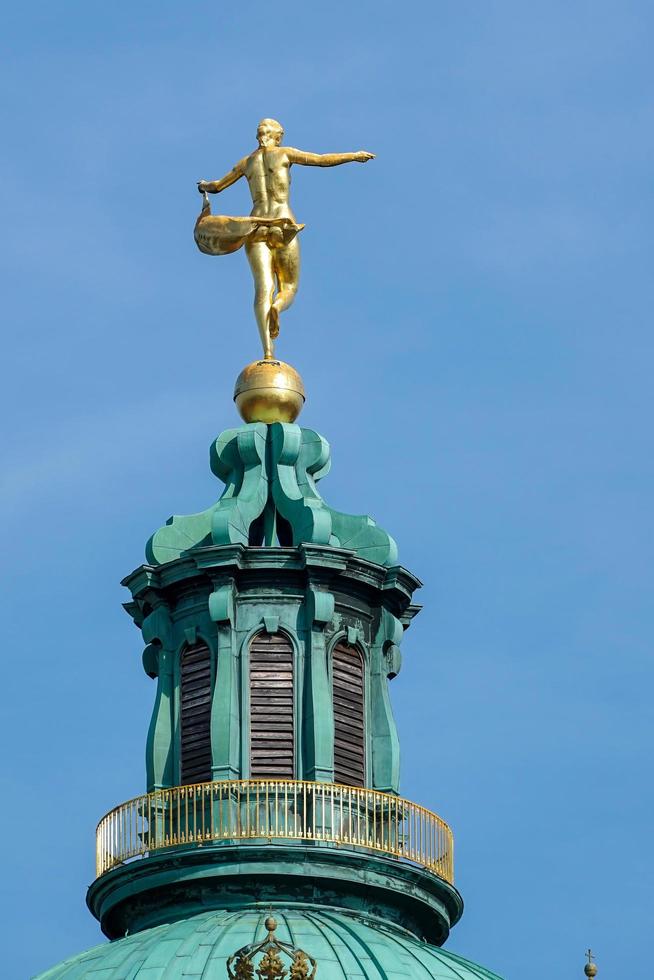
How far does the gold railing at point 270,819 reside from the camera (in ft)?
257

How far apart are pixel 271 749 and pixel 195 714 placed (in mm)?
1915

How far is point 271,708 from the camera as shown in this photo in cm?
8050

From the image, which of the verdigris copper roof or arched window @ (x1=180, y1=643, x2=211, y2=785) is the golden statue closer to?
arched window @ (x1=180, y1=643, x2=211, y2=785)

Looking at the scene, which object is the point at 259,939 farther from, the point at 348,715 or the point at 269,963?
the point at 348,715

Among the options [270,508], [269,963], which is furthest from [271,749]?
[269,963]

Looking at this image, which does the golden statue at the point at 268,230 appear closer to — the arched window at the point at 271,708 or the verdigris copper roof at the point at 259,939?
the arched window at the point at 271,708

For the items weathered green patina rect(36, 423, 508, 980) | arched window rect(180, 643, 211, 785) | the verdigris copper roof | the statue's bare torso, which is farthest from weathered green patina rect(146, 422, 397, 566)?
the verdigris copper roof

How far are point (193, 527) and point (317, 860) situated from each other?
319 inches

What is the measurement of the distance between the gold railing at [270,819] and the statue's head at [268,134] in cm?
1443

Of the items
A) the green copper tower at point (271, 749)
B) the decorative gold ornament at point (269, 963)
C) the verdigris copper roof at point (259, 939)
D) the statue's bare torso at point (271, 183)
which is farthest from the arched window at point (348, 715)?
the statue's bare torso at point (271, 183)

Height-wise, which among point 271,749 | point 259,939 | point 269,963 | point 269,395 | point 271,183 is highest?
point 271,183

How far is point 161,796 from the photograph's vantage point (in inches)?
3125

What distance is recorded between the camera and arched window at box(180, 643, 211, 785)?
80312mm

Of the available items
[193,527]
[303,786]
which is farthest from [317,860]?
[193,527]
